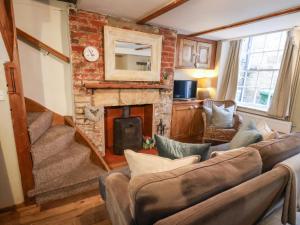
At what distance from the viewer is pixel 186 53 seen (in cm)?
371

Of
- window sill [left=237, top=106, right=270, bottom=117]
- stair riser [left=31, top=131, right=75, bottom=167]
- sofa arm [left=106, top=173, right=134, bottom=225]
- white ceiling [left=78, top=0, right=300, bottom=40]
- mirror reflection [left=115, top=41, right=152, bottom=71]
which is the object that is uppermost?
white ceiling [left=78, top=0, right=300, bottom=40]

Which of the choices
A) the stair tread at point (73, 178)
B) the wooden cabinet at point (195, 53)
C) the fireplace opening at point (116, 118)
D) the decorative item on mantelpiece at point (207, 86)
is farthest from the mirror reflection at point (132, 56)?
the decorative item on mantelpiece at point (207, 86)

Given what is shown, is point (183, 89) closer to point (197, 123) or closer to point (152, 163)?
point (197, 123)

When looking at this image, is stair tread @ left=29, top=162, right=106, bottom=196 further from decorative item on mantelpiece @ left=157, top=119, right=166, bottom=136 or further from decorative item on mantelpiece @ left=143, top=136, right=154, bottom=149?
decorative item on mantelpiece @ left=157, top=119, right=166, bottom=136

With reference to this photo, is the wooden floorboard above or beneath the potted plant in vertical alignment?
beneath

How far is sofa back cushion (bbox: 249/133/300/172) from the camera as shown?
1202mm

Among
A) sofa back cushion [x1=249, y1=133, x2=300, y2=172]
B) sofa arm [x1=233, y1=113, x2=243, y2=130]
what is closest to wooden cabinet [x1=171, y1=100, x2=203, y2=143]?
sofa arm [x1=233, y1=113, x2=243, y2=130]

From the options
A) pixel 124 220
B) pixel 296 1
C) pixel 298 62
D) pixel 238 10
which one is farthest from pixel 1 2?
pixel 298 62

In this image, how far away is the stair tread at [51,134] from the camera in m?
1.99

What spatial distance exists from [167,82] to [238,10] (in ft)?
5.14

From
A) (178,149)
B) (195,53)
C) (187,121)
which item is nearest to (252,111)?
(187,121)

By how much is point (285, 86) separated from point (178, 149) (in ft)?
9.52

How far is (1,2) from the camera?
4.86 feet

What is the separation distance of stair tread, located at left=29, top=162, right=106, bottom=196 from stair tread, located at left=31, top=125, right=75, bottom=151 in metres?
0.42
